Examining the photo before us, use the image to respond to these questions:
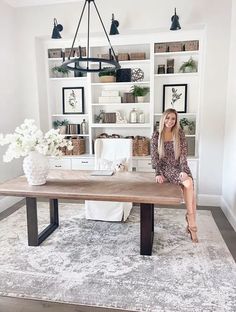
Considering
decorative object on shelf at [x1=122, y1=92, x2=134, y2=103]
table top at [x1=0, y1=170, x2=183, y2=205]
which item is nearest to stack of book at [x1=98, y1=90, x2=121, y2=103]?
decorative object on shelf at [x1=122, y1=92, x2=134, y2=103]

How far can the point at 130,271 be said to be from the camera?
2352 millimetres

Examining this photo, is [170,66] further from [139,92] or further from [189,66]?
[139,92]

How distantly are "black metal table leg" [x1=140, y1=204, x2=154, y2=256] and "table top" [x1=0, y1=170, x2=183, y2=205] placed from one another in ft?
0.77

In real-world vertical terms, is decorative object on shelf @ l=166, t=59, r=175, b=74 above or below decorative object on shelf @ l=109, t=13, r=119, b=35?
below

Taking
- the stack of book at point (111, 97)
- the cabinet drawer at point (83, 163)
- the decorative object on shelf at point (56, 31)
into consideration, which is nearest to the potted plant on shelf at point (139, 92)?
the stack of book at point (111, 97)

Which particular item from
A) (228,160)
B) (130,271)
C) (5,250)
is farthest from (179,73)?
(5,250)

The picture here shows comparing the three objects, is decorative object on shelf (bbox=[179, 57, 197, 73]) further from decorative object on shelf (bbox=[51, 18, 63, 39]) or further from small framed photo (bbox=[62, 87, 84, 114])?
decorative object on shelf (bbox=[51, 18, 63, 39])

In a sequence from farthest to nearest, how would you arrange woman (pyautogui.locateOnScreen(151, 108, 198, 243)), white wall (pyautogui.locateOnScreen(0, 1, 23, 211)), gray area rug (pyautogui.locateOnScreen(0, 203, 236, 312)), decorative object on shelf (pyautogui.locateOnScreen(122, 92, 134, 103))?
decorative object on shelf (pyautogui.locateOnScreen(122, 92, 134, 103)) → white wall (pyautogui.locateOnScreen(0, 1, 23, 211)) → woman (pyautogui.locateOnScreen(151, 108, 198, 243)) → gray area rug (pyautogui.locateOnScreen(0, 203, 236, 312))

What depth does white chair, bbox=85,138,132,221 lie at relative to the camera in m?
3.35

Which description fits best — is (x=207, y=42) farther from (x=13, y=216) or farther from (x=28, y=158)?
(x=13, y=216)

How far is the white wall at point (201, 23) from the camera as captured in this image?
366 centimetres

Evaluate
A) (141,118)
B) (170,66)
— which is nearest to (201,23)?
(170,66)

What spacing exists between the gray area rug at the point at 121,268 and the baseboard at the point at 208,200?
712 mm

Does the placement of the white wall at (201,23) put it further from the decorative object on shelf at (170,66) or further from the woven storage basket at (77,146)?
the woven storage basket at (77,146)
